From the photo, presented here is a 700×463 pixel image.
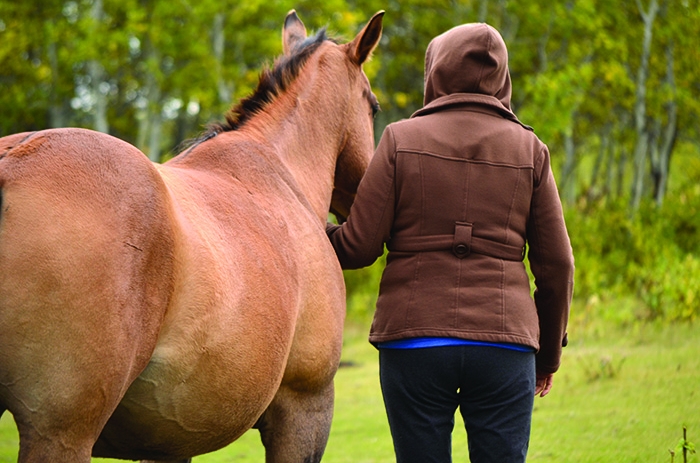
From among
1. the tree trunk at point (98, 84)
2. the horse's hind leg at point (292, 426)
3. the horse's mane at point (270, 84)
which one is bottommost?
the tree trunk at point (98, 84)

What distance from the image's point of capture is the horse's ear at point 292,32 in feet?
12.9

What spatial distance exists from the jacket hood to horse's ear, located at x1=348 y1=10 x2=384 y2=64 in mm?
796

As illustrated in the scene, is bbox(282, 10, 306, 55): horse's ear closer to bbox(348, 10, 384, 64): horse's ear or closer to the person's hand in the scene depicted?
bbox(348, 10, 384, 64): horse's ear

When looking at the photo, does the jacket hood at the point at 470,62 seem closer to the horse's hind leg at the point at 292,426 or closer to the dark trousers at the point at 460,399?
the dark trousers at the point at 460,399

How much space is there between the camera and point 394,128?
2715 mm

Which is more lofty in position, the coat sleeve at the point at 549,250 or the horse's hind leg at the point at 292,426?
the coat sleeve at the point at 549,250

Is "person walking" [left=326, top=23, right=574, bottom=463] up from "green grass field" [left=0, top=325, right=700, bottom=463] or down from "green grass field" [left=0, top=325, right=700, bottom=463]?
up

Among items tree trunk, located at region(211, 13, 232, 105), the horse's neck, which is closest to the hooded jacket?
the horse's neck

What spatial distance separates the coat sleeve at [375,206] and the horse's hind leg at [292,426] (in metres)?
0.60

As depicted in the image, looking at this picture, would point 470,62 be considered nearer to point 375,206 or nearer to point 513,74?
point 375,206

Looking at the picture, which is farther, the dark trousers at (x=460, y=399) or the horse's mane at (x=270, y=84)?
the horse's mane at (x=270, y=84)

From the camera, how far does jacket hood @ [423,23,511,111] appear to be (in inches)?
105

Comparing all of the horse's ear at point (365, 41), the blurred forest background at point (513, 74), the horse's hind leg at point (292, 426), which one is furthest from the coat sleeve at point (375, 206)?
the blurred forest background at point (513, 74)

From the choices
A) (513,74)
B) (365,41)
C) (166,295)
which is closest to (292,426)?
(166,295)
